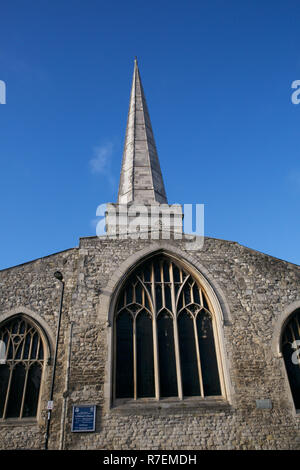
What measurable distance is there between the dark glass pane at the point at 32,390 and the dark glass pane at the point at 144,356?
2.88m

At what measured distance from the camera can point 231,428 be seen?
27.0ft

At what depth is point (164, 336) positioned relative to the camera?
9.67 meters

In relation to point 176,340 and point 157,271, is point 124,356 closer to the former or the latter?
point 176,340

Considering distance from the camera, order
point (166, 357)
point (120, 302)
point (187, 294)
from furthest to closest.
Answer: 1. point (187, 294)
2. point (120, 302)
3. point (166, 357)

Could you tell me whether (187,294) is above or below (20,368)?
above

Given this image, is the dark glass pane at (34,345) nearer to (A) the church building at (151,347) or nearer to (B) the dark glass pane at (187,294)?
(A) the church building at (151,347)

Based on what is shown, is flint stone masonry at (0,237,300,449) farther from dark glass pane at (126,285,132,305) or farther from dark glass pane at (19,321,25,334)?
dark glass pane at (126,285,132,305)

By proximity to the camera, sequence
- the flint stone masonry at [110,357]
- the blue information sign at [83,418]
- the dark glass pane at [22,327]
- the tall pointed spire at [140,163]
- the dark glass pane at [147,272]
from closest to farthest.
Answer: the blue information sign at [83,418] → the flint stone masonry at [110,357] → the dark glass pane at [22,327] → the dark glass pane at [147,272] → the tall pointed spire at [140,163]

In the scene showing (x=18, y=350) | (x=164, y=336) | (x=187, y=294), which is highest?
(x=187, y=294)

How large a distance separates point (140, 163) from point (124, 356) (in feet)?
33.9

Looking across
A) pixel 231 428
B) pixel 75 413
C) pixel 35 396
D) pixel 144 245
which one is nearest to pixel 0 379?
pixel 35 396

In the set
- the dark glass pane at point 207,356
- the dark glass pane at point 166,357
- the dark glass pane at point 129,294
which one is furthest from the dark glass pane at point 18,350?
the dark glass pane at point 207,356

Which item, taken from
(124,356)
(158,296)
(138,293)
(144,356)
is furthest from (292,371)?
(138,293)

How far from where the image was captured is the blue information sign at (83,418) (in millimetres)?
7906
